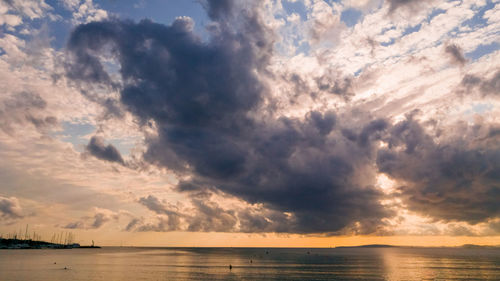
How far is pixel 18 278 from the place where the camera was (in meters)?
115

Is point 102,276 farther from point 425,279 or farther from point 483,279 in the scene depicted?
point 483,279

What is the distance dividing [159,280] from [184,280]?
862 cm

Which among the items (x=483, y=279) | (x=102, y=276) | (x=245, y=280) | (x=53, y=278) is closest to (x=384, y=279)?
A: (x=483, y=279)

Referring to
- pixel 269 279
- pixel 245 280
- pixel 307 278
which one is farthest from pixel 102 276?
pixel 307 278

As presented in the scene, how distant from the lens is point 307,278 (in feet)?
406

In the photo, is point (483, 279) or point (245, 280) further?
point (483, 279)

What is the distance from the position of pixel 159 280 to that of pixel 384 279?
81390mm

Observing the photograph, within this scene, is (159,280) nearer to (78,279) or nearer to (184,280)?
(184,280)

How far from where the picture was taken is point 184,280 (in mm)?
119625

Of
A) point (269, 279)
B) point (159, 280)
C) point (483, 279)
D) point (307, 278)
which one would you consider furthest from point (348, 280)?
point (159, 280)

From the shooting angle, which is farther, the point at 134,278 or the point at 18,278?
the point at 134,278

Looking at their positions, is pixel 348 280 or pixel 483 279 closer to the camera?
pixel 348 280

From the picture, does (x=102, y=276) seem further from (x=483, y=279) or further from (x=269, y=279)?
(x=483, y=279)

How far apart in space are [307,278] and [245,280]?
2311 cm
